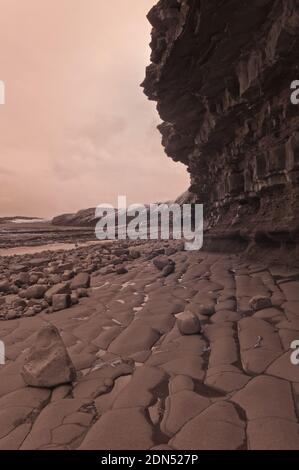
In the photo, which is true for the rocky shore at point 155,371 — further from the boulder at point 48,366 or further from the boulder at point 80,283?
the boulder at point 80,283

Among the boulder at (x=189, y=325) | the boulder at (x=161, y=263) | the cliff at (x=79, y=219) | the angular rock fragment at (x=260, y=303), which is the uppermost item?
the cliff at (x=79, y=219)

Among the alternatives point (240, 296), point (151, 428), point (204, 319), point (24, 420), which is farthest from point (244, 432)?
point (240, 296)

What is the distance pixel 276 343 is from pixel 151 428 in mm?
1732

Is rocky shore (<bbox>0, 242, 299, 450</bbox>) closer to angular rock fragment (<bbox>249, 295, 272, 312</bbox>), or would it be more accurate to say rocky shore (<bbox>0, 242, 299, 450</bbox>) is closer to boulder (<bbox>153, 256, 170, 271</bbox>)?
angular rock fragment (<bbox>249, 295, 272, 312</bbox>)

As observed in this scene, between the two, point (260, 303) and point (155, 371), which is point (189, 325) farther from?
point (260, 303)

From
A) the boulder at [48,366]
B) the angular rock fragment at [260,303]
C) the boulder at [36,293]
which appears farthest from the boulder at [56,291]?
the angular rock fragment at [260,303]

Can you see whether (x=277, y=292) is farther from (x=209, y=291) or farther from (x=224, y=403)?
(x=224, y=403)

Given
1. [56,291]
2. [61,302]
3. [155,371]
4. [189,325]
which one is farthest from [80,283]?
[155,371]

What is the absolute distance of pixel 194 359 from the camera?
3.17m

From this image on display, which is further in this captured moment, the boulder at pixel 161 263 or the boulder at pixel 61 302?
the boulder at pixel 161 263

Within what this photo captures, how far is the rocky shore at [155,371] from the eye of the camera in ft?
7.03

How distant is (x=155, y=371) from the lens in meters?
3.01

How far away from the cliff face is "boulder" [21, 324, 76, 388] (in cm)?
502

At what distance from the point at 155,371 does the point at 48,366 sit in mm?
1028
